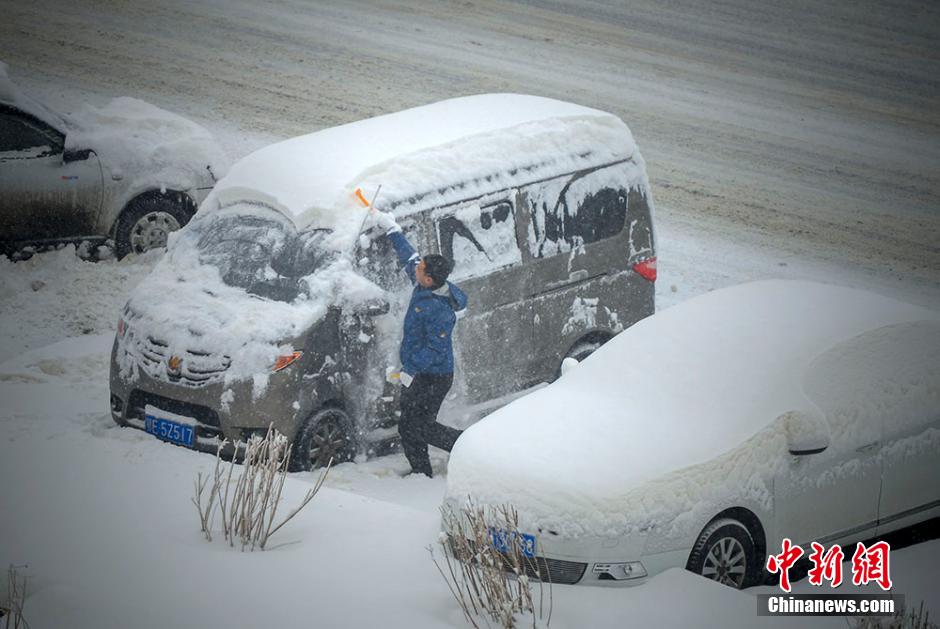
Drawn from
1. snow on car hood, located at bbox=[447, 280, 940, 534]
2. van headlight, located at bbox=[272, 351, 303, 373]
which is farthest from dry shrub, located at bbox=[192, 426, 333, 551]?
van headlight, located at bbox=[272, 351, 303, 373]

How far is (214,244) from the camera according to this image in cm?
838

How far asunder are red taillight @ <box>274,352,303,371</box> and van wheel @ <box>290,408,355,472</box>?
1.34 ft

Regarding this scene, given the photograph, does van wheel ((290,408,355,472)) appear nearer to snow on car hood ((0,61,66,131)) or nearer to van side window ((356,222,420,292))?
van side window ((356,222,420,292))

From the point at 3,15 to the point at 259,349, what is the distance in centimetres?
1308

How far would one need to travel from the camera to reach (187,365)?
761 centimetres

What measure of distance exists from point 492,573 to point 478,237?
12.2 ft

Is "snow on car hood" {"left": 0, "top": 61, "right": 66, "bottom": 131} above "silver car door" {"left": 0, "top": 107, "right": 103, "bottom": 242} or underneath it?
above

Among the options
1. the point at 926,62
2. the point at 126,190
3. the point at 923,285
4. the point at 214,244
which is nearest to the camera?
the point at 214,244

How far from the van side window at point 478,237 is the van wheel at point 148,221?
3.65m

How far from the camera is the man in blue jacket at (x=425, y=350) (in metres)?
7.85

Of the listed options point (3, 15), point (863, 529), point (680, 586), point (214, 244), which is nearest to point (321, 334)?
point (214, 244)

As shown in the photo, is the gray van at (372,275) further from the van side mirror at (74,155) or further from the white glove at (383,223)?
the van side mirror at (74,155)

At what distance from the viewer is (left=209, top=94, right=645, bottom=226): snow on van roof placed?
8195 mm

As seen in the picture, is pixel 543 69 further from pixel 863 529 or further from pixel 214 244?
pixel 863 529
